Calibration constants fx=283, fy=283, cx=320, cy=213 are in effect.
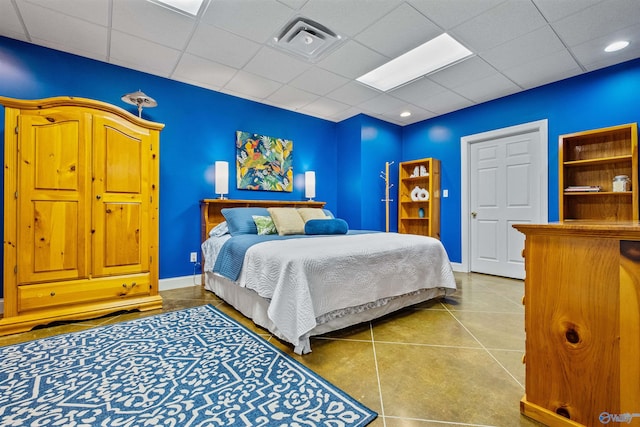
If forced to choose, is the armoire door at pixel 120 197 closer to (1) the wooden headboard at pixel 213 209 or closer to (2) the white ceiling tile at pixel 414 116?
(1) the wooden headboard at pixel 213 209

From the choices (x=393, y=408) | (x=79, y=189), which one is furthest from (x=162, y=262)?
(x=393, y=408)

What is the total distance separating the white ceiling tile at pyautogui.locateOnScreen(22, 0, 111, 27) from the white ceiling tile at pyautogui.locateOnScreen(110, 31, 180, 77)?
0.66ft

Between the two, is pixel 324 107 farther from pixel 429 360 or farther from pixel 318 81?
pixel 429 360

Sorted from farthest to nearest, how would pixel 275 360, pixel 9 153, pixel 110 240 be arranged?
pixel 110 240 → pixel 9 153 → pixel 275 360

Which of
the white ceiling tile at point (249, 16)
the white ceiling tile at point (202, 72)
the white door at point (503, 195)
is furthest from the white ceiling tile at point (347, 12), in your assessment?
the white door at point (503, 195)

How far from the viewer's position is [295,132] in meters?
4.45

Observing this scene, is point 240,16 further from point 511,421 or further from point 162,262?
point 511,421

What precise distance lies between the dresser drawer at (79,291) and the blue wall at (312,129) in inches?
28.3

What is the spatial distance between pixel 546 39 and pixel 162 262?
14.9 ft

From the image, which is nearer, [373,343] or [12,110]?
[373,343]

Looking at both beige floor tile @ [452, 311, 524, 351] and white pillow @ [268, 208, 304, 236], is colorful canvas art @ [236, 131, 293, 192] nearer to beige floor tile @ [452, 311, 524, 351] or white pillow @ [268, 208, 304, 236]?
white pillow @ [268, 208, 304, 236]

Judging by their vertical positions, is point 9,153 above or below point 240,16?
below

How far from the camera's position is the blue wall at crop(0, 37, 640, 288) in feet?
9.38

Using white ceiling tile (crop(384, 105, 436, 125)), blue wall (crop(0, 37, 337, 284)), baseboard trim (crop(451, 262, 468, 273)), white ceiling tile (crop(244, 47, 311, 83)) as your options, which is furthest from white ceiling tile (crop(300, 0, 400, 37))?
baseboard trim (crop(451, 262, 468, 273))
